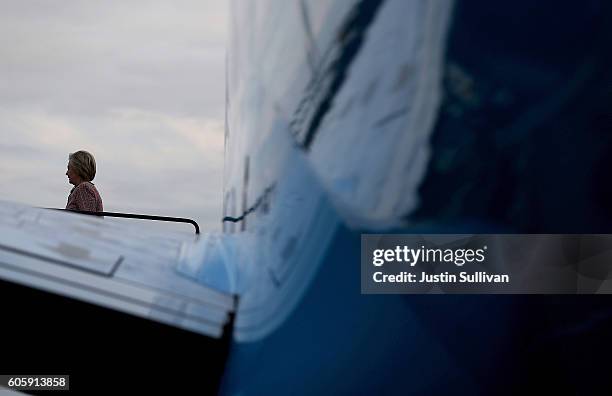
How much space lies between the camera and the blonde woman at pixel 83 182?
5.50 metres

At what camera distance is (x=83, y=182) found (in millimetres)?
5551

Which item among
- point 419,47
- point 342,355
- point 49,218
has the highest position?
point 49,218

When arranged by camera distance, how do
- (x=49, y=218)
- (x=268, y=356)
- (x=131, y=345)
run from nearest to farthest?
1. (x=268, y=356)
2. (x=131, y=345)
3. (x=49, y=218)

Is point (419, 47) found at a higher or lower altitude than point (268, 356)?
higher

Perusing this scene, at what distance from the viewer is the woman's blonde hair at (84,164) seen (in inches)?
219

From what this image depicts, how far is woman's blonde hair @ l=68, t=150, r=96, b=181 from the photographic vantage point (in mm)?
5570

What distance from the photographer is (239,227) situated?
7.92ft

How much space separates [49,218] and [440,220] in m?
1.55

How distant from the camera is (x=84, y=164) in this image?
5.59 metres

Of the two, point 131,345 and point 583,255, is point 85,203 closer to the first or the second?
point 131,345

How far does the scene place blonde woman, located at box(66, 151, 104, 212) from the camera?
5.50 metres

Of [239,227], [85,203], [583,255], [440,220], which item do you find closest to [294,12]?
[440,220]

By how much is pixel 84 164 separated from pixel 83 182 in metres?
0.14

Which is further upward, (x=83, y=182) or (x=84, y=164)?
(x=84, y=164)
